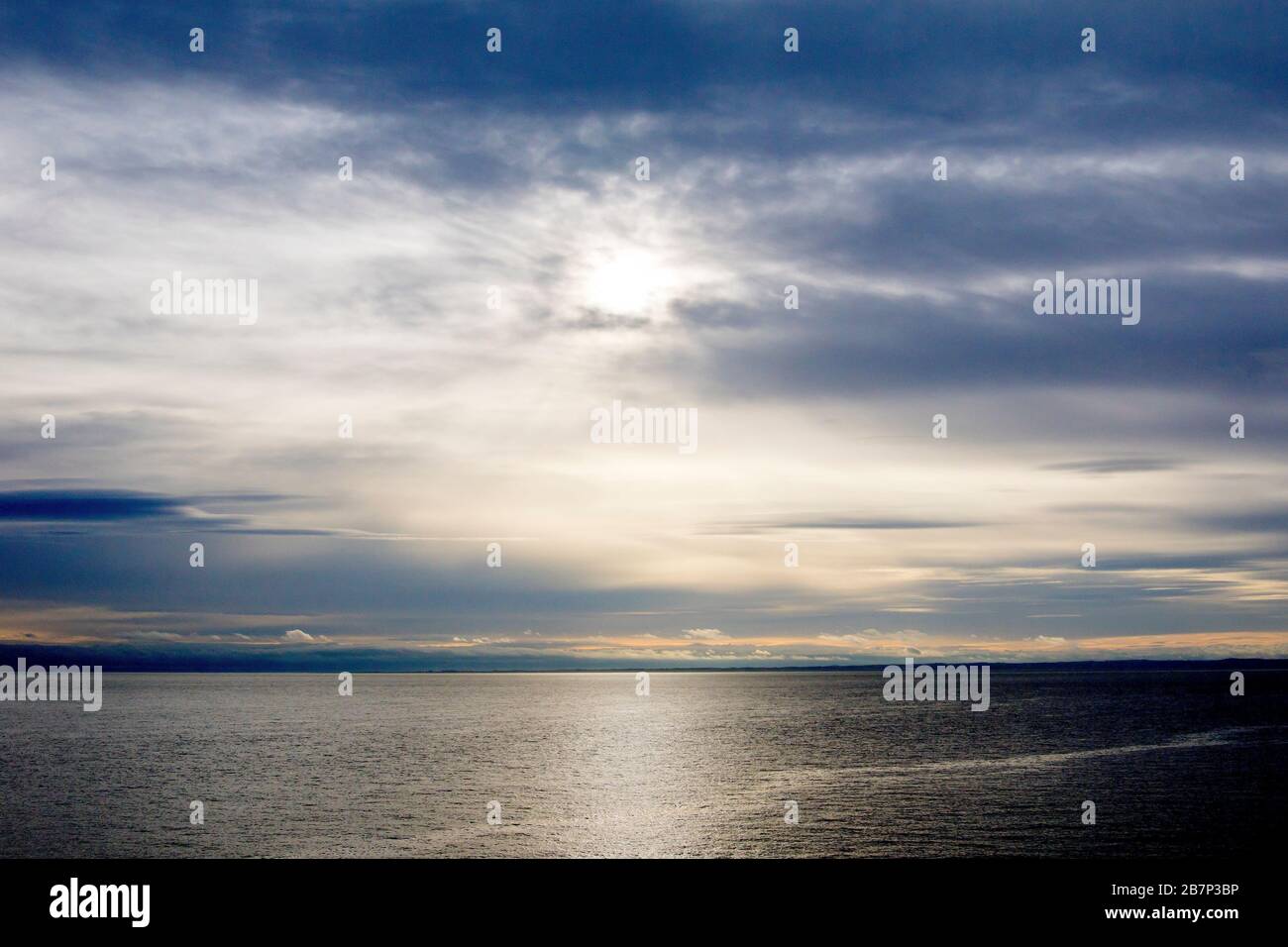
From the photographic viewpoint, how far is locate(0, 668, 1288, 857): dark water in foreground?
59.5m

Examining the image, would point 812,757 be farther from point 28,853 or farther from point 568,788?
point 28,853

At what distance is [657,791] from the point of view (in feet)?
277

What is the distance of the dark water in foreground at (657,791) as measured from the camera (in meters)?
59.5

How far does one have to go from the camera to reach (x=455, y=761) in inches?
4156
